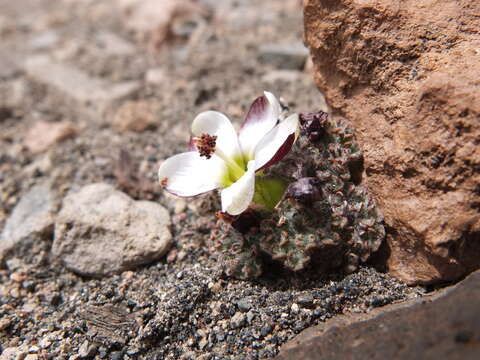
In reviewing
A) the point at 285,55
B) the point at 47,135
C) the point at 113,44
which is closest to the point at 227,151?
the point at 285,55

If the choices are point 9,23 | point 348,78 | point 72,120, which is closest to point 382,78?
point 348,78

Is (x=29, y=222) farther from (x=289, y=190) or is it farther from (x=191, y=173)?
(x=289, y=190)

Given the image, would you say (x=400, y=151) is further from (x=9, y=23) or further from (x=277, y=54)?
(x=9, y=23)

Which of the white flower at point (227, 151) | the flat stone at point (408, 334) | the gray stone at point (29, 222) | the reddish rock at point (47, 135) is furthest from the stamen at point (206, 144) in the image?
the reddish rock at point (47, 135)

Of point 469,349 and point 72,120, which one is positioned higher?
point 72,120

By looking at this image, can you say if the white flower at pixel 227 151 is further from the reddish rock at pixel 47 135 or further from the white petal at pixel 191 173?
the reddish rock at pixel 47 135

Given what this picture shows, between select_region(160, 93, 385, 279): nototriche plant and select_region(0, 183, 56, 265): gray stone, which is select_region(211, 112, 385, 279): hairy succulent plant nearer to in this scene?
select_region(160, 93, 385, 279): nototriche plant

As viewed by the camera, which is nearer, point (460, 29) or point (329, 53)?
point (460, 29)
